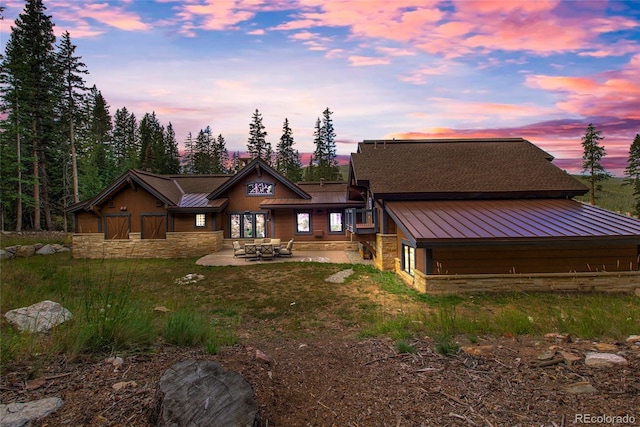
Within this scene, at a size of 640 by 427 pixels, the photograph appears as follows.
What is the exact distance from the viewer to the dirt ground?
9.00 feet

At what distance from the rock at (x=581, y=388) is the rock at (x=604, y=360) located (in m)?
0.54

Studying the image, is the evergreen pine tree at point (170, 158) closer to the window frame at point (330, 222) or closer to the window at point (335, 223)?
the window frame at point (330, 222)

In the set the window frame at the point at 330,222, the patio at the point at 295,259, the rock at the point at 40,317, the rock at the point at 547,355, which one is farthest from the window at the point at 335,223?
the rock at the point at 547,355

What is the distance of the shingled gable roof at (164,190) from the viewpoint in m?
20.0

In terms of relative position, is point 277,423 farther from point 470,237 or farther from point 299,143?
point 299,143

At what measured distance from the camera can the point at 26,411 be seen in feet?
8.69

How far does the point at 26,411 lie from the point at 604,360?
6026 millimetres

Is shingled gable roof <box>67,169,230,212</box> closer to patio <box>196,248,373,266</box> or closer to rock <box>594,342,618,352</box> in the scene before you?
patio <box>196,248,373,266</box>

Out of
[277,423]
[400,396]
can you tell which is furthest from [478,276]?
[277,423]

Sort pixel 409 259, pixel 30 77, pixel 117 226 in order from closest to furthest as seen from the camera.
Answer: pixel 409 259
pixel 117 226
pixel 30 77

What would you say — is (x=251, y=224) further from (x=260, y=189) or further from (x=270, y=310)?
(x=270, y=310)

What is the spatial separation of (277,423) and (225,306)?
263 inches

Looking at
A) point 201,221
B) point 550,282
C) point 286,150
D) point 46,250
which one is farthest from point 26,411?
point 286,150

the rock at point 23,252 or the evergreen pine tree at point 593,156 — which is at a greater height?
the evergreen pine tree at point 593,156
